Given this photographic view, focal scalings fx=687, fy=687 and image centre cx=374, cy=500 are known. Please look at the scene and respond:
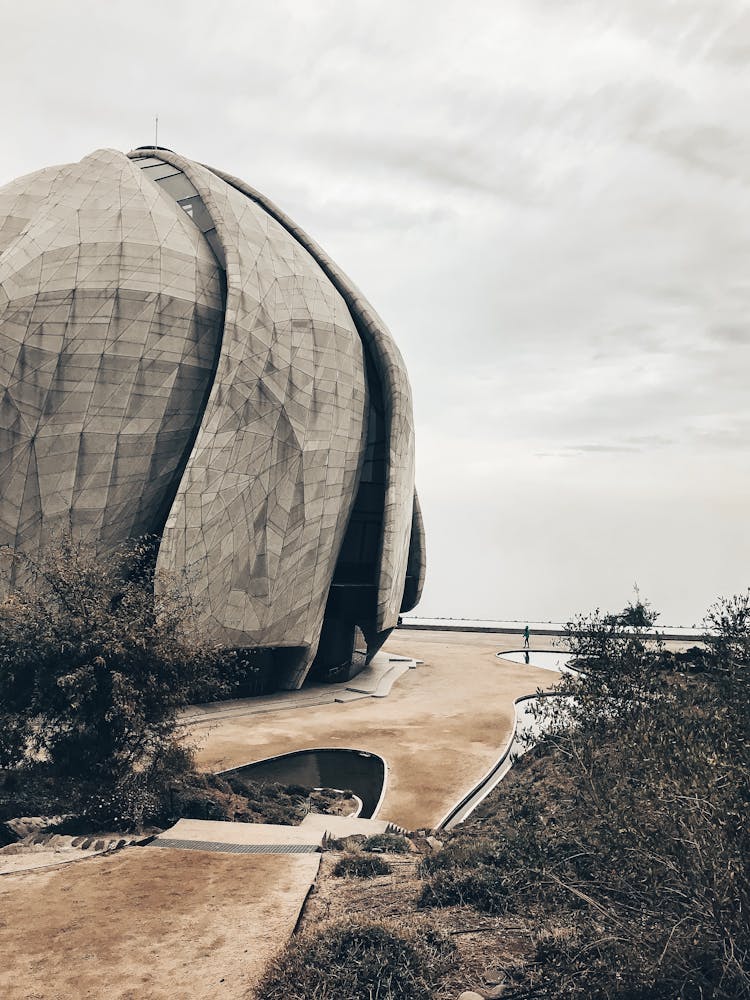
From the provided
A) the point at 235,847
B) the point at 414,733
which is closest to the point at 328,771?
the point at 414,733

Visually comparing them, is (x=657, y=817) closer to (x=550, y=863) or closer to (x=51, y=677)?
(x=550, y=863)

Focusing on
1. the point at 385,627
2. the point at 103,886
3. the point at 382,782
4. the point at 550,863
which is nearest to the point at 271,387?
the point at 385,627

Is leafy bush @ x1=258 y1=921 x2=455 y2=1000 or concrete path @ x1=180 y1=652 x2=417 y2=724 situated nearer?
leafy bush @ x1=258 y1=921 x2=455 y2=1000

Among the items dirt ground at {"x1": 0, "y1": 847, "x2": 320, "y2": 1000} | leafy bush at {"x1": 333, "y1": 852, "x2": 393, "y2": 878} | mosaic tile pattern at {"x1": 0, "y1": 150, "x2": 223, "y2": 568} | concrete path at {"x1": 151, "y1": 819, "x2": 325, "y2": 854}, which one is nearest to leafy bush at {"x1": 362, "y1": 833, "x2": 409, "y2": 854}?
concrete path at {"x1": 151, "y1": 819, "x2": 325, "y2": 854}

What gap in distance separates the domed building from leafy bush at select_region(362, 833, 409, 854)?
11.0 metres

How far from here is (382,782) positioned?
1850 cm

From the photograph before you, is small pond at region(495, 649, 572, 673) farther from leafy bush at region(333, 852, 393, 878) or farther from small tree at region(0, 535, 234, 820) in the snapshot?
leafy bush at region(333, 852, 393, 878)

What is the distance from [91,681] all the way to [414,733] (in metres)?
12.8

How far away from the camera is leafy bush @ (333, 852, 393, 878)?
11.1 m

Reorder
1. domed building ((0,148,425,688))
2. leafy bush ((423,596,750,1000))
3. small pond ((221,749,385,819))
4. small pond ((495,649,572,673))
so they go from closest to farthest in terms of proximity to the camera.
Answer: leafy bush ((423,596,750,1000)), small pond ((221,749,385,819)), domed building ((0,148,425,688)), small pond ((495,649,572,673))

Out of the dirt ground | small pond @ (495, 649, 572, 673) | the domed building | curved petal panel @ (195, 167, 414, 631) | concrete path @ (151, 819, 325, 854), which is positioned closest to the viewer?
the dirt ground

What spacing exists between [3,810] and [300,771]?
8.15m

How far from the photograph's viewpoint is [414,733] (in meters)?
23.3

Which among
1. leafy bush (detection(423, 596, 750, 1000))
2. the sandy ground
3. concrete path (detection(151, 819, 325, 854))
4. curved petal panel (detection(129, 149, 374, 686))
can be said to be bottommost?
the sandy ground
